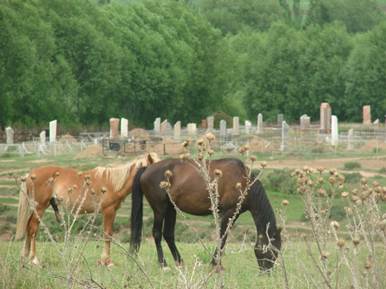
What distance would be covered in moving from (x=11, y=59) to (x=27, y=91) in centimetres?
207

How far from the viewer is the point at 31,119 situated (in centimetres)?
6706

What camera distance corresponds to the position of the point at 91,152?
1889 inches

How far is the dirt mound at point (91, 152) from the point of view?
156 ft

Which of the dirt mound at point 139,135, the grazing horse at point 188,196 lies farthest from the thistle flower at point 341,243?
the dirt mound at point 139,135

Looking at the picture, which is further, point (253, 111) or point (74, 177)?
point (253, 111)

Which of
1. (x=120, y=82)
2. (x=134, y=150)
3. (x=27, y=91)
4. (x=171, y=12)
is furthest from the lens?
(x=171, y=12)

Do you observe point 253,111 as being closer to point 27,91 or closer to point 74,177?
point 27,91

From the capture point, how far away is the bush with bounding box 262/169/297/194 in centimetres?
3581

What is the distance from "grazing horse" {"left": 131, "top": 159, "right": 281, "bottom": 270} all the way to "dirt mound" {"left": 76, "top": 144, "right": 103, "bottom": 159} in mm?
30796

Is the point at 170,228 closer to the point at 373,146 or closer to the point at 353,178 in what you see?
the point at 353,178

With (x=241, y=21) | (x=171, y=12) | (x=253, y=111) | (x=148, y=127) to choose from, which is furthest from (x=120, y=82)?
(x=241, y=21)

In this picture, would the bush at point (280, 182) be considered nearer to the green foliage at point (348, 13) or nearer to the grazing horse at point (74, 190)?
the grazing horse at point (74, 190)

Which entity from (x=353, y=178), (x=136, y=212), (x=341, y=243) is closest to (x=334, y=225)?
(x=341, y=243)

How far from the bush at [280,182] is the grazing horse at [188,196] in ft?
63.0
